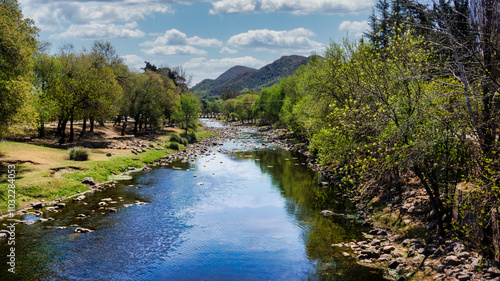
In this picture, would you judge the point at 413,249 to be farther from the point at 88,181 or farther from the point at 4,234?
the point at 88,181

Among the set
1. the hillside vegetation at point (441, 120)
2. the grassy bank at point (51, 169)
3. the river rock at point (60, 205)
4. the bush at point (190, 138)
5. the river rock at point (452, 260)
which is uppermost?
the hillside vegetation at point (441, 120)

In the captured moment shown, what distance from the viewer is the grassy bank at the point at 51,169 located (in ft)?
81.8

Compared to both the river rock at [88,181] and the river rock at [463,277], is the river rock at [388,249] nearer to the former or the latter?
the river rock at [463,277]

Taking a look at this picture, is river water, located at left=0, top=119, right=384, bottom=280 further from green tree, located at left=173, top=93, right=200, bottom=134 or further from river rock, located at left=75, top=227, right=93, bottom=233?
green tree, located at left=173, top=93, right=200, bottom=134

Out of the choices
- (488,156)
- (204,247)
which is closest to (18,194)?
(204,247)

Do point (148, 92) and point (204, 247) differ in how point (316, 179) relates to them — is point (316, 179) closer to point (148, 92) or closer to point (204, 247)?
point (204, 247)

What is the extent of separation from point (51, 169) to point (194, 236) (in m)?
18.2

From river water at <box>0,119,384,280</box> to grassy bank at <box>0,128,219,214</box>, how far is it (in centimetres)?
262

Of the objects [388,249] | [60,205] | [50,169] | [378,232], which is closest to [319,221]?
[378,232]

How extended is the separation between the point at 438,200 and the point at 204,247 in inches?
492

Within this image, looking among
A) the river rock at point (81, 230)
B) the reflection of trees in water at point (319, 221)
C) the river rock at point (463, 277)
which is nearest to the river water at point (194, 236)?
the reflection of trees in water at point (319, 221)

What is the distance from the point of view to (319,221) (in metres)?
22.3

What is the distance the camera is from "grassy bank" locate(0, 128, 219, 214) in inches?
981

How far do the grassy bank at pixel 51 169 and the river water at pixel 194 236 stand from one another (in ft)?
8.60
